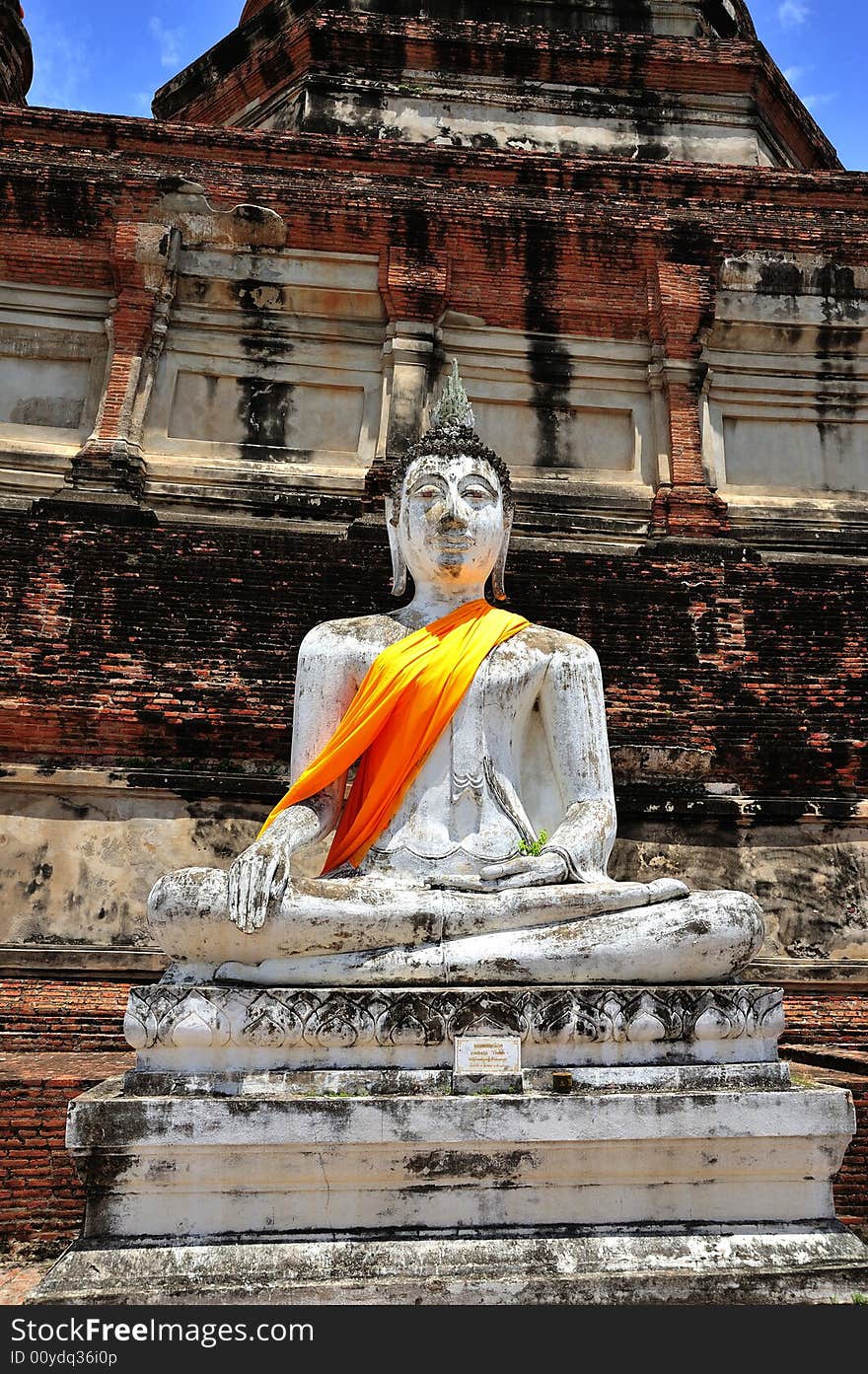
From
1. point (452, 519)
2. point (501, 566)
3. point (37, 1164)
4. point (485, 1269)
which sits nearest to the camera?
point (485, 1269)

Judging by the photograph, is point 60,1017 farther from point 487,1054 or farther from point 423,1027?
point 487,1054

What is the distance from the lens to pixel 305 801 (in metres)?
4.52

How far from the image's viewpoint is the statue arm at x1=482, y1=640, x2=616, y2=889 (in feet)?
13.5

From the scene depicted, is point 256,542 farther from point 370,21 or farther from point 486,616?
point 370,21

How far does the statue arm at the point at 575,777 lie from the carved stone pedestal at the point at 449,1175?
0.78 meters

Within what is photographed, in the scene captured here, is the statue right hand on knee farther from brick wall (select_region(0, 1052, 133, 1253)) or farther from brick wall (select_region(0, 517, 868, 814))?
brick wall (select_region(0, 517, 868, 814))

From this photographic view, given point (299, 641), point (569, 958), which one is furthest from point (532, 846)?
point (299, 641)

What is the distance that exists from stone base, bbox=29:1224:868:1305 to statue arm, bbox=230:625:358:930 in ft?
3.40

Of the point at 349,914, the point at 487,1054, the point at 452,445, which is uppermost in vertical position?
the point at 452,445

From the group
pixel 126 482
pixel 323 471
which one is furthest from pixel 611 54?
pixel 126 482

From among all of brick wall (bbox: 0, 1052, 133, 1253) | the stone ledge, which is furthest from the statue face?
brick wall (bbox: 0, 1052, 133, 1253)

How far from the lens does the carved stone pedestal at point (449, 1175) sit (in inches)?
125

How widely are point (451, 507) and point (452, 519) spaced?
0.06 m

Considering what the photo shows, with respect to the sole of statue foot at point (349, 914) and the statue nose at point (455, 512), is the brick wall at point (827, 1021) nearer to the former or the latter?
the sole of statue foot at point (349, 914)
